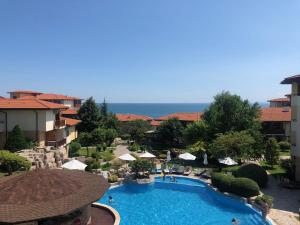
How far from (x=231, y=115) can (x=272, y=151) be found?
32.3ft

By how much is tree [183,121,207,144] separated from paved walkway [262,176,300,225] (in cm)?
1399

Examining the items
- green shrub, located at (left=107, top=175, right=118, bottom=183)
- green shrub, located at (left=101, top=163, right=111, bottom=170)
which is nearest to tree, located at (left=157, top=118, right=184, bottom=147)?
green shrub, located at (left=101, top=163, right=111, bottom=170)

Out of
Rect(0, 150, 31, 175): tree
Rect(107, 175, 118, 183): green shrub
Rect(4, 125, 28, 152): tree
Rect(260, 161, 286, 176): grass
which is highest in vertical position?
Rect(4, 125, 28, 152): tree

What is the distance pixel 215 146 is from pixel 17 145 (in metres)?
20.5

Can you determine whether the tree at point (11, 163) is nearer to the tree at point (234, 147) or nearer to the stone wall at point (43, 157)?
the stone wall at point (43, 157)

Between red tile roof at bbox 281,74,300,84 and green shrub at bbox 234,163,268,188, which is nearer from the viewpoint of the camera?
green shrub at bbox 234,163,268,188

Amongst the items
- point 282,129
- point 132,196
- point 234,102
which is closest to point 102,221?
point 132,196

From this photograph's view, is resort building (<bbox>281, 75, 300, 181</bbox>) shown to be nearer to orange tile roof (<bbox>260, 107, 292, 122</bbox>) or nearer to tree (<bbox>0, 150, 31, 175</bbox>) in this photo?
tree (<bbox>0, 150, 31, 175</bbox>)

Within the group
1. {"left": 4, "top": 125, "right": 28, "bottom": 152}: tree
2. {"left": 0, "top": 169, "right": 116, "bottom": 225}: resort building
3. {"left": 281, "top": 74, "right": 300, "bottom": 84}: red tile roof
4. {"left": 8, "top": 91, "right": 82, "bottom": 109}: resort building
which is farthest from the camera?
{"left": 8, "top": 91, "right": 82, "bottom": 109}: resort building

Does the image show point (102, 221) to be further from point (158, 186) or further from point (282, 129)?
point (282, 129)

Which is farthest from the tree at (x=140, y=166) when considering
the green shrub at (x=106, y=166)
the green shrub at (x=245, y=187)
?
the green shrub at (x=245, y=187)

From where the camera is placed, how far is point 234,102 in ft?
133

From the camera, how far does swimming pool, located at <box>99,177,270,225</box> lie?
65.5 feet

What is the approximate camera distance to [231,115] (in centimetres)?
4012
